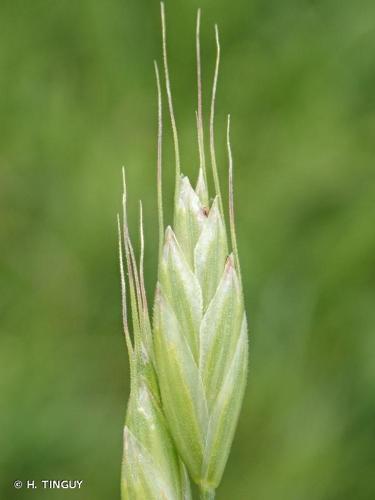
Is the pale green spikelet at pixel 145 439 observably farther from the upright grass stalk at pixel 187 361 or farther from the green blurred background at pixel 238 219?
the green blurred background at pixel 238 219

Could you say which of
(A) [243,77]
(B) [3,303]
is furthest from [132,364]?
(A) [243,77]

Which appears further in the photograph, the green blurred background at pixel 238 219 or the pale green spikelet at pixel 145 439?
the green blurred background at pixel 238 219

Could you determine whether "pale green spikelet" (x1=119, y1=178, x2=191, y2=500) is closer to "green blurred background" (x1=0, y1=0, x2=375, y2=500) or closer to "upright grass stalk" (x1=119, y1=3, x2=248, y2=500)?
"upright grass stalk" (x1=119, y1=3, x2=248, y2=500)

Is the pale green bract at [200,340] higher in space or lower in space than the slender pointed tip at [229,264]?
lower

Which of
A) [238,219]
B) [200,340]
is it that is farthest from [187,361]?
[238,219]

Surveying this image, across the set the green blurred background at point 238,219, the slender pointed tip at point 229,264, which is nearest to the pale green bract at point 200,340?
the slender pointed tip at point 229,264

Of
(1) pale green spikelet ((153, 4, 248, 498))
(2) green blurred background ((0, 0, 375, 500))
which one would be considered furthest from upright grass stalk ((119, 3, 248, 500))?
(2) green blurred background ((0, 0, 375, 500))

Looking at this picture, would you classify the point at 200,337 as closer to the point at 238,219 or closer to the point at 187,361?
the point at 187,361
